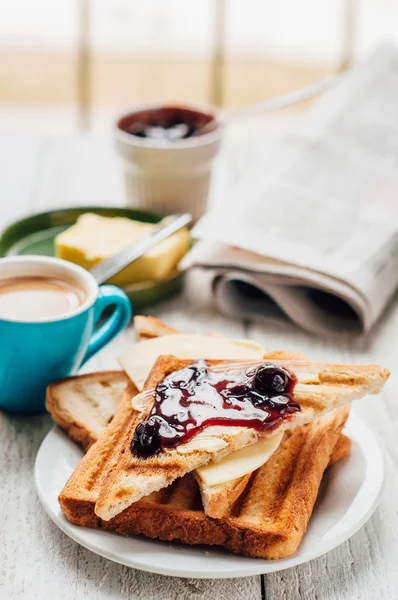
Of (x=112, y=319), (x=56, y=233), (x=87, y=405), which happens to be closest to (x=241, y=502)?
(x=87, y=405)

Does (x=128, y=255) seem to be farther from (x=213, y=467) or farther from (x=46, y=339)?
(x=213, y=467)

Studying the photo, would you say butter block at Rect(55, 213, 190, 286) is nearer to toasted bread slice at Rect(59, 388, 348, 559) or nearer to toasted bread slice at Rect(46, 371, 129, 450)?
toasted bread slice at Rect(46, 371, 129, 450)

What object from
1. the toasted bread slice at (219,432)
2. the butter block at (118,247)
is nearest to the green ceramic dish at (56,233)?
the butter block at (118,247)

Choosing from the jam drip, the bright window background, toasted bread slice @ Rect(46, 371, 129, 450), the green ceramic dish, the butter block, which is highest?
the jam drip

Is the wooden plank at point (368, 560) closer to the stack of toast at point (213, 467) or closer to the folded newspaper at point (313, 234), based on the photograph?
the stack of toast at point (213, 467)

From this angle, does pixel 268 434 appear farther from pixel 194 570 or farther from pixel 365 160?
pixel 365 160

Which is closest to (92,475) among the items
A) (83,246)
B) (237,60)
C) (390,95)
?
(83,246)

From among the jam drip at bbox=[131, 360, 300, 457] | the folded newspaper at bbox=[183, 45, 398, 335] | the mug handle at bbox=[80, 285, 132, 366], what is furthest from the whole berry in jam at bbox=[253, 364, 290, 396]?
the folded newspaper at bbox=[183, 45, 398, 335]
